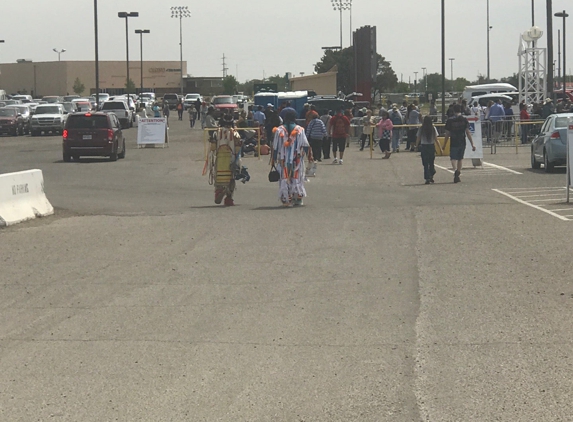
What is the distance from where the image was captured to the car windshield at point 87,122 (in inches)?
1321

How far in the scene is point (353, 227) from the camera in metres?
15.4

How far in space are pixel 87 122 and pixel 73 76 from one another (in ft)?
428

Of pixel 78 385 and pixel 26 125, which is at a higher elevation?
pixel 26 125

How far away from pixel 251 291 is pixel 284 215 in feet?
23.1

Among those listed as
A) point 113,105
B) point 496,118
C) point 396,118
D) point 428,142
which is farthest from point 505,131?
point 113,105

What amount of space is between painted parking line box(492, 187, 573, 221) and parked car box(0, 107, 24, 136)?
4058cm

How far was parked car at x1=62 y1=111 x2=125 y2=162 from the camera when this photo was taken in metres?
33.5

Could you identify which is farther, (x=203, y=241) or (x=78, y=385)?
(x=203, y=241)

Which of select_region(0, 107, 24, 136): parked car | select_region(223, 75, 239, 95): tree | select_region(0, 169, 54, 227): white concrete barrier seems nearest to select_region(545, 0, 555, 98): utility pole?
select_region(0, 107, 24, 136): parked car

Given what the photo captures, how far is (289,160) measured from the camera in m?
18.3

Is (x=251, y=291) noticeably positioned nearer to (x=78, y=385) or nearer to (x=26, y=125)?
(x=78, y=385)

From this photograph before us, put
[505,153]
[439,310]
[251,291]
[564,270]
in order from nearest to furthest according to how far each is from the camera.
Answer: [439,310]
[251,291]
[564,270]
[505,153]

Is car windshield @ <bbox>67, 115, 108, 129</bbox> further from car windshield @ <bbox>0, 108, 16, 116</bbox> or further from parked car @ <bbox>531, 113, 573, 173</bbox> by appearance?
car windshield @ <bbox>0, 108, 16, 116</bbox>

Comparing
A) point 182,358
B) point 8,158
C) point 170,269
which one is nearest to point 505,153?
point 8,158
